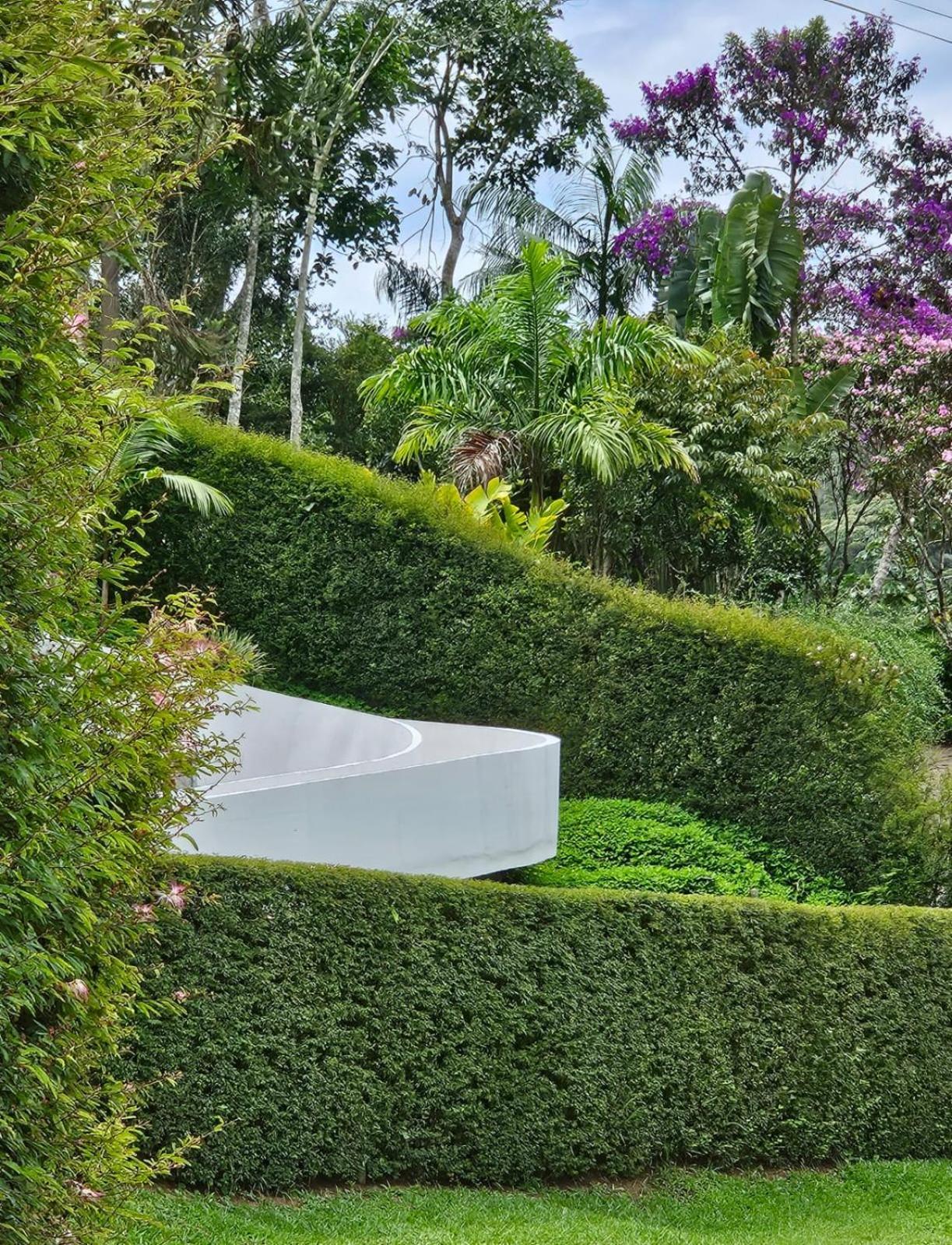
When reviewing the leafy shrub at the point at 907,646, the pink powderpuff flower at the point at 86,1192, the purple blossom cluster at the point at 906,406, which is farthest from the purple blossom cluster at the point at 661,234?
the pink powderpuff flower at the point at 86,1192

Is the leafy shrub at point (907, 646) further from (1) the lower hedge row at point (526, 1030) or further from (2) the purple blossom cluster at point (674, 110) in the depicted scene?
(2) the purple blossom cluster at point (674, 110)

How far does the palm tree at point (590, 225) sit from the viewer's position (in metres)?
24.6

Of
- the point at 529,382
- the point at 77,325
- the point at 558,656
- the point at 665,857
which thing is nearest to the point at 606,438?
the point at 529,382

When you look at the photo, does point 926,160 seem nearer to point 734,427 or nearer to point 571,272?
point 571,272

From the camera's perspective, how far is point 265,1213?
6520 mm

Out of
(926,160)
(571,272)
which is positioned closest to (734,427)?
(571,272)

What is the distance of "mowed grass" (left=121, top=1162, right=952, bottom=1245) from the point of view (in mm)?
6273

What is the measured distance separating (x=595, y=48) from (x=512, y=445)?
14282 millimetres

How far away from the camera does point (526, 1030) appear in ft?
25.9

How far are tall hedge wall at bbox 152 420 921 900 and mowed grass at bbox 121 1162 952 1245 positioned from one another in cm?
458

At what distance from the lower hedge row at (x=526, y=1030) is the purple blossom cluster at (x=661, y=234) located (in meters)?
17.4

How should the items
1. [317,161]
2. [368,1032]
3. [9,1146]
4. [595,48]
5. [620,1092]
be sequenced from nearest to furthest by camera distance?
[9,1146] → [368,1032] → [620,1092] → [317,161] → [595,48]

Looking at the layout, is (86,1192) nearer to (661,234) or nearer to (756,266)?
(756,266)

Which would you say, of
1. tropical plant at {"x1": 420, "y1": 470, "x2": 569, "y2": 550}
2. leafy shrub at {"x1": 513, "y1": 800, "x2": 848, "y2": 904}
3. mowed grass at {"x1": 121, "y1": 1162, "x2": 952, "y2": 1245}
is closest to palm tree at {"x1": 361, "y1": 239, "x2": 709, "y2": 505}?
tropical plant at {"x1": 420, "y1": 470, "x2": 569, "y2": 550}
